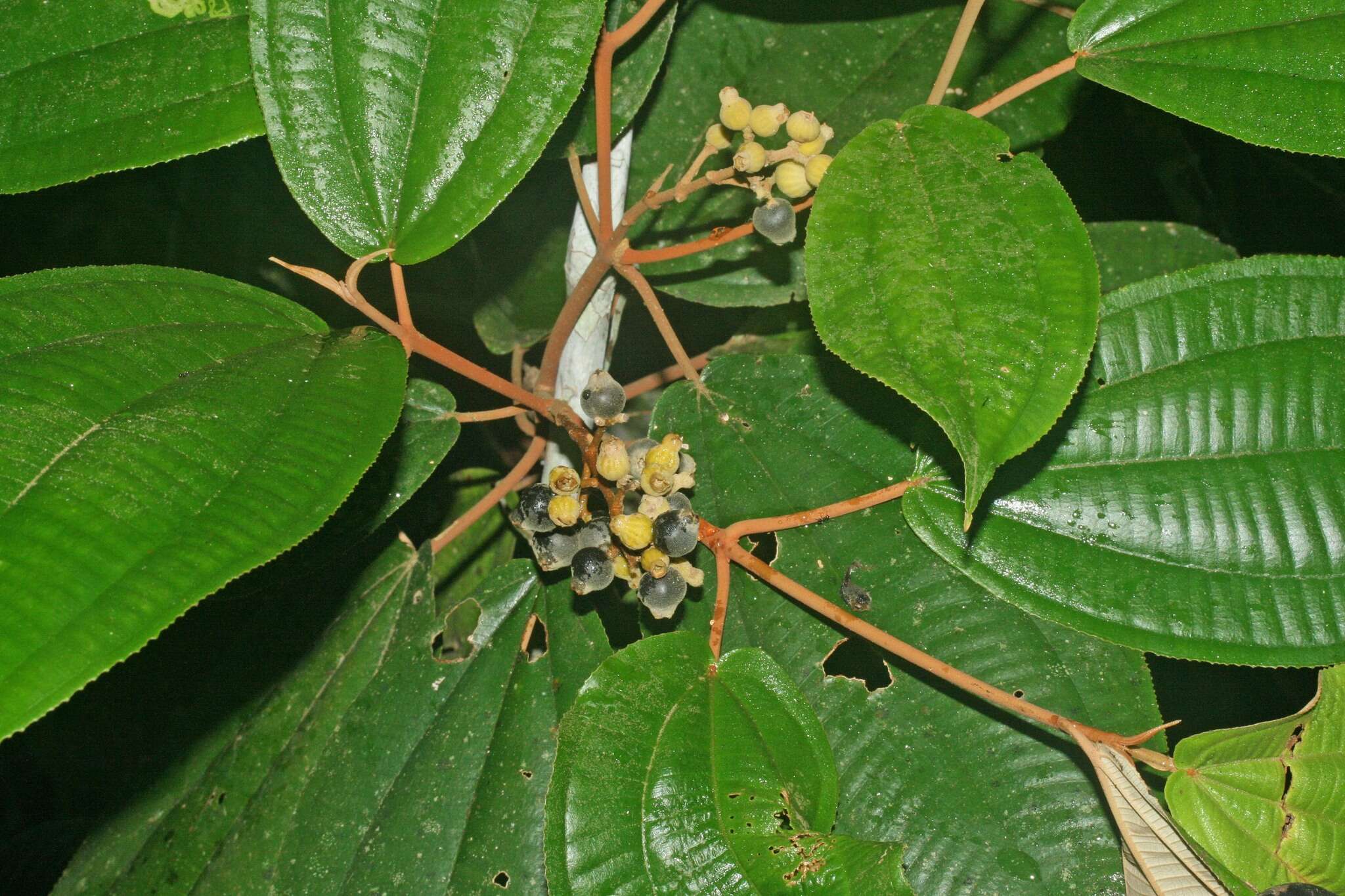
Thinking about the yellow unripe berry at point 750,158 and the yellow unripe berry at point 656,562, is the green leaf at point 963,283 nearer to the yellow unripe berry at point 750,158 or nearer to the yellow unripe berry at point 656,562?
the yellow unripe berry at point 750,158

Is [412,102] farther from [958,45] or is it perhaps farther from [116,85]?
[958,45]

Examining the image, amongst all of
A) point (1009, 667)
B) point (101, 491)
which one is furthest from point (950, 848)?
point (101, 491)

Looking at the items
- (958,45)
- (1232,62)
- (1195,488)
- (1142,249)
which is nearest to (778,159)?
(958,45)

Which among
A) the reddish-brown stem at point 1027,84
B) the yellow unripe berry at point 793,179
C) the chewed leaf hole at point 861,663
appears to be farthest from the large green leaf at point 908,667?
the reddish-brown stem at point 1027,84

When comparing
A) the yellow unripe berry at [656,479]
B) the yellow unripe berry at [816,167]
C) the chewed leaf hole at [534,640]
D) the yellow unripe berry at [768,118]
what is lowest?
the chewed leaf hole at [534,640]

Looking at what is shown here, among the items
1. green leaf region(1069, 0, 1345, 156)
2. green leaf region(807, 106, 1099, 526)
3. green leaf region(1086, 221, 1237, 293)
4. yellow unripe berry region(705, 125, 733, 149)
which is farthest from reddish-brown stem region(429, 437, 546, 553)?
green leaf region(1086, 221, 1237, 293)
